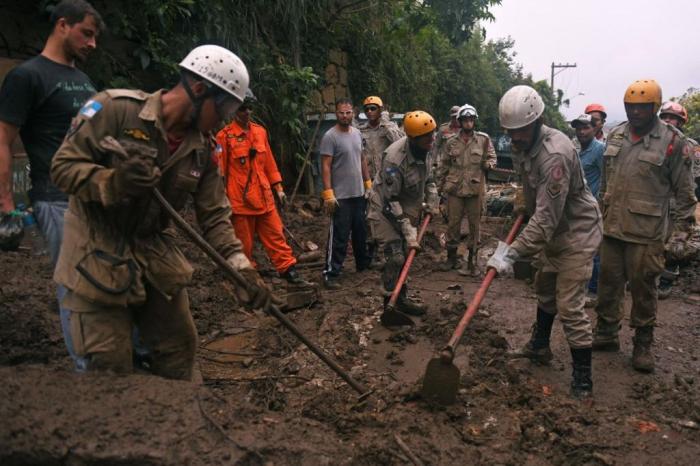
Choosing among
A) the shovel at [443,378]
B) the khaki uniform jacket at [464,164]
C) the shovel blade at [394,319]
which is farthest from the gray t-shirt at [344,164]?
the shovel at [443,378]

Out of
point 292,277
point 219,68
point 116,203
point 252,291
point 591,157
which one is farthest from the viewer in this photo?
point 591,157

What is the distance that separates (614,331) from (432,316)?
1574 millimetres

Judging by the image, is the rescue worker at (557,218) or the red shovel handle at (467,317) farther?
the rescue worker at (557,218)

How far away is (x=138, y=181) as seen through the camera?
2.27 metres

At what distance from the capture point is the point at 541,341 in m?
4.56

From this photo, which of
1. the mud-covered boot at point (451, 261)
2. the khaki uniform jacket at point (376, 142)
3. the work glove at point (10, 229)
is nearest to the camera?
the work glove at point (10, 229)

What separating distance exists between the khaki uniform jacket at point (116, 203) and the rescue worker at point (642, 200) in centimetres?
339

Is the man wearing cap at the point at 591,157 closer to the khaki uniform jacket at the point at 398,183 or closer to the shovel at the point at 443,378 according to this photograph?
the khaki uniform jacket at the point at 398,183

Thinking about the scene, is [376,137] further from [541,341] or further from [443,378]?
[443,378]

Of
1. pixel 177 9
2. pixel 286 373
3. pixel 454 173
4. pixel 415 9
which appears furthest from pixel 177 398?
pixel 415 9

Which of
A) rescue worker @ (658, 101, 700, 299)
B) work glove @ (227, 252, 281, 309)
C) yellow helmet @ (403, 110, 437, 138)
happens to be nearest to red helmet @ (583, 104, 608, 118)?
rescue worker @ (658, 101, 700, 299)

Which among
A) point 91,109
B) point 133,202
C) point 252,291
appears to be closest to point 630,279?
point 252,291

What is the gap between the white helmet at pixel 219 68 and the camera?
103 inches

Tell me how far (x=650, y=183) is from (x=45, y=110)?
4.24 meters
